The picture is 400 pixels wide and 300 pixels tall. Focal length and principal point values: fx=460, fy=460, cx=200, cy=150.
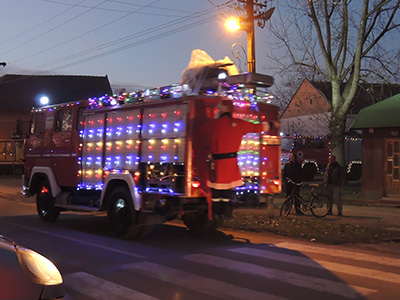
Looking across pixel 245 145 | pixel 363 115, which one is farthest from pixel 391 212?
pixel 245 145

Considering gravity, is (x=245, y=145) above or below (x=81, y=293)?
above

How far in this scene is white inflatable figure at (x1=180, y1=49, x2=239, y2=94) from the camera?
360 inches

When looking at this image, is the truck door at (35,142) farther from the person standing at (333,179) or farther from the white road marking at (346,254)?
the person standing at (333,179)

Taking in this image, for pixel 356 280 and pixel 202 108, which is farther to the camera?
pixel 202 108

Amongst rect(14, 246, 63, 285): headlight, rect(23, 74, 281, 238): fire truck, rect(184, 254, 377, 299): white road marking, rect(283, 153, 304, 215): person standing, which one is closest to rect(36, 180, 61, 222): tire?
rect(23, 74, 281, 238): fire truck

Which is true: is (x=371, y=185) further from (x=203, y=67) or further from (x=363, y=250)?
(x=203, y=67)

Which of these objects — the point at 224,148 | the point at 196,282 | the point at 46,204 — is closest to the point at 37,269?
the point at 196,282

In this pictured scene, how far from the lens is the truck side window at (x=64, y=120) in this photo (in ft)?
38.9

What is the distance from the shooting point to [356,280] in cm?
660

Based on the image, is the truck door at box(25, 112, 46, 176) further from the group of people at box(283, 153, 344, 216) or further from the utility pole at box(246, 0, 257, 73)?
the group of people at box(283, 153, 344, 216)

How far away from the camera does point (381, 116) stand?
53.9 ft

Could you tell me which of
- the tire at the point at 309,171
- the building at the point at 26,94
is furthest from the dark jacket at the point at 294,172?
the building at the point at 26,94

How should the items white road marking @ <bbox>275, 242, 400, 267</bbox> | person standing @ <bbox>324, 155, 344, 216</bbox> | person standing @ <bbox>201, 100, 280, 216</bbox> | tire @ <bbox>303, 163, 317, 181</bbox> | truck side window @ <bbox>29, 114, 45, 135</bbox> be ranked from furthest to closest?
tire @ <bbox>303, 163, 317, 181</bbox> < person standing @ <bbox>324, 155, 344, 216</bbox> < truck side window @ <bbox>29, 114, 45, 135</bbox> < person standing @ <bbox>201, 100, 280, 216</bbox> < white road marking @ <bbox>275, 242, 400, 267</bbox>

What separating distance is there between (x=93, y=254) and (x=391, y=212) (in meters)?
9.70
